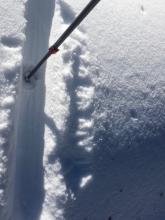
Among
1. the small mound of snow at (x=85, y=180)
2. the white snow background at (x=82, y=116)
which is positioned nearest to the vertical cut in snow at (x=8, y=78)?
the white snow background at (x=82, y=116)

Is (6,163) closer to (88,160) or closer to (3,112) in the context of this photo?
(3,112)

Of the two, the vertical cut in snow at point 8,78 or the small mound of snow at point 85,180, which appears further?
the small mound of snow at point 85,180

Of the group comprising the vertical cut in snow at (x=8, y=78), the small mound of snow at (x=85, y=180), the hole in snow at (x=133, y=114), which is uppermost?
the vertical cut in snow at (x=8, y=78)

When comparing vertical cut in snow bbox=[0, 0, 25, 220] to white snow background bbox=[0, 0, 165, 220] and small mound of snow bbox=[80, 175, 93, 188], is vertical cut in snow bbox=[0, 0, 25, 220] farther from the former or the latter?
small mound of snow bbox=[80, 175, 93, 188]

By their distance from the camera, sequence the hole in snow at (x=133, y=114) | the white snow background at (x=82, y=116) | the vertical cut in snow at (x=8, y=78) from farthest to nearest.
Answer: the hole in snow at (x=133, y=114)
the white snow background at (x=82, y=116)
the vertical cut in snow at (x=8, y=78)

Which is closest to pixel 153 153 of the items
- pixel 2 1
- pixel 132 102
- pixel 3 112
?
pixel 132 102

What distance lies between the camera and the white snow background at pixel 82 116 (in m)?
1.87

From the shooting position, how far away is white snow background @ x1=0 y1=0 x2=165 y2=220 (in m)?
1.87

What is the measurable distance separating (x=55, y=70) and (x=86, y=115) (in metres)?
0.34

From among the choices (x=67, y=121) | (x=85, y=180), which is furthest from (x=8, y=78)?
(x=85, y=180)

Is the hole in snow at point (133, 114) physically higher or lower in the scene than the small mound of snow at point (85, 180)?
higher

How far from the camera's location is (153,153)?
7.01ft

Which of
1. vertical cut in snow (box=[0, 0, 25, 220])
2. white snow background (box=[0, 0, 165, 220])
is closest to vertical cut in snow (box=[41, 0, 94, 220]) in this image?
white snow background (box=[0, 0, 165, 220])

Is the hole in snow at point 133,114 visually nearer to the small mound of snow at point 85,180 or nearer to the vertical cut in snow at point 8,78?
the small mound of snow at point 85,180
